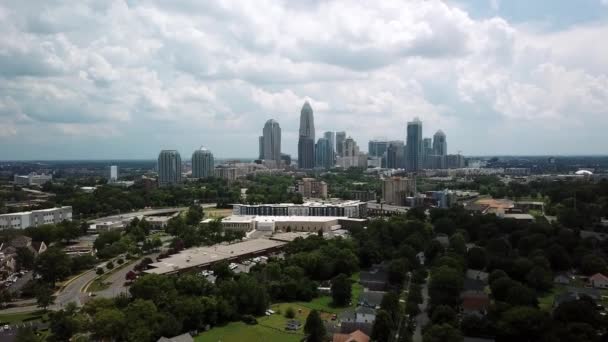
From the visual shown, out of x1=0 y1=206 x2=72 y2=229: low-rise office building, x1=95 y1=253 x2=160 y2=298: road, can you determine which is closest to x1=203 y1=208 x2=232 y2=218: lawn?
x1=0 y1=206 x2=72 y2=229: low-rise office building

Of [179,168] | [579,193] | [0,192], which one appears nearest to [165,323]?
[579,193]

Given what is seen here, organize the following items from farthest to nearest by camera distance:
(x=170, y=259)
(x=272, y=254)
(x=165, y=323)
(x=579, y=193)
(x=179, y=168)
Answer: (x=179, y=168), (x=579, y=193), (x=272, y=254), (x=170, y=259), (x=165, y=323)

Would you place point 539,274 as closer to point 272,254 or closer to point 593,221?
point 272,254

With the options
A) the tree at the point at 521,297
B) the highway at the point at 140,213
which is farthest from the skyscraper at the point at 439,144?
the tree at the point at 521,297

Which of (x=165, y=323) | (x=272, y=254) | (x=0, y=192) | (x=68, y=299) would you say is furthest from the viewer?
(x=0, y=192)

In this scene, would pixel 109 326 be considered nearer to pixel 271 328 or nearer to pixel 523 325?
pixel 271 328
